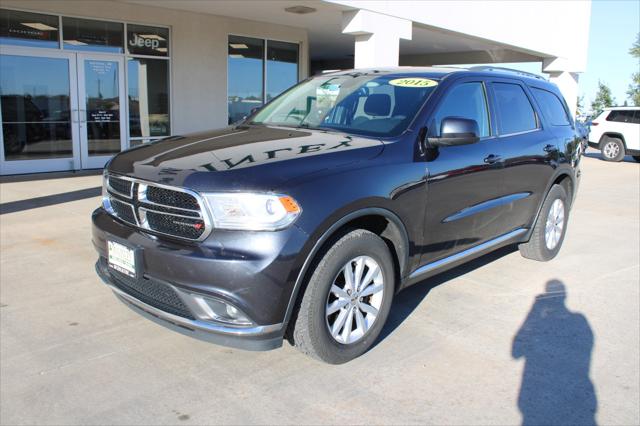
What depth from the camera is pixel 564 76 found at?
19250 mm

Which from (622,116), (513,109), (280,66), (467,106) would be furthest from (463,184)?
(622,116)

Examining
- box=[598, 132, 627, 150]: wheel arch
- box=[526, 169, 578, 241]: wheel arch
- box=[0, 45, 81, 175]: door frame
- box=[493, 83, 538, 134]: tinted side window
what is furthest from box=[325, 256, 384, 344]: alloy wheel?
box=[598, 132, 627, 150]: wheel arch

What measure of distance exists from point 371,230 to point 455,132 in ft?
2.94

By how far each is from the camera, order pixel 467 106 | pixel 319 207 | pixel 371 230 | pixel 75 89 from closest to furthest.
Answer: pixel 319 207 < pixel 371 230 < pixel 467 106 < pixel 75 89

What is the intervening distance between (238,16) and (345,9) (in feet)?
11.0

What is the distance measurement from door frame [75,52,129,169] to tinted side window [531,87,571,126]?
8.62 m

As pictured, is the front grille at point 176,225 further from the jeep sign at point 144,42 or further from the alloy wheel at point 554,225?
A: the jeep sign at point 144,42

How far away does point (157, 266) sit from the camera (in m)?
3.08

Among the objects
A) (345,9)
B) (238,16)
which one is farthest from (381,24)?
(238,16)

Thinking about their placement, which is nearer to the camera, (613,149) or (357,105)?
(357,105)

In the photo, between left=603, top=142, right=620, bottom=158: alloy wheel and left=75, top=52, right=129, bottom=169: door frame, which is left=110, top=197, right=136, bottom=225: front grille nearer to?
left=75, top=52, right=129, bottom=169: door frame

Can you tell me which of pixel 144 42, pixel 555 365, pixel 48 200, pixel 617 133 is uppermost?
pixel 144 42

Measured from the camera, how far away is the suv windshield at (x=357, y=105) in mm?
4043

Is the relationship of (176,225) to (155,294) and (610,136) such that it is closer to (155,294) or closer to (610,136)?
(155,294)
